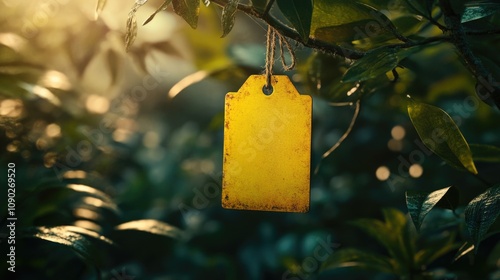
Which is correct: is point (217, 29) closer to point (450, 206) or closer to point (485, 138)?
point (485, 138)

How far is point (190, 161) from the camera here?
1721 mm

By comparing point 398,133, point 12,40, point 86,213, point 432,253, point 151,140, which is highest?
point 12,40

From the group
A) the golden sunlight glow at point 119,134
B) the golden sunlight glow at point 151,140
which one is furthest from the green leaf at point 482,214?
the golden sunlight glow at point 151,140

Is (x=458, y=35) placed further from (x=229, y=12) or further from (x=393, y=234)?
(x=393, y=234)

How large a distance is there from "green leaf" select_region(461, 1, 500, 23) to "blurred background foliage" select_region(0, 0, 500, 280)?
0.09 metres

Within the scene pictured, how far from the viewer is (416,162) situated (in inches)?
52.9

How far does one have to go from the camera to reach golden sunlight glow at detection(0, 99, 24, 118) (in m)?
1.09

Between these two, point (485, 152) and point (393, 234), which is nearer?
point (485, 152)

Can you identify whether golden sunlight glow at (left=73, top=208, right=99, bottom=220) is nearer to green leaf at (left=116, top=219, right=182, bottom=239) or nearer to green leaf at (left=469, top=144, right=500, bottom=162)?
green leaf at (left=116, top=219, right=182, bottom=239)

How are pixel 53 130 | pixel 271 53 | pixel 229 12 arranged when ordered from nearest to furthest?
pixel 229 12
pixel 271 53
pixel 53 130

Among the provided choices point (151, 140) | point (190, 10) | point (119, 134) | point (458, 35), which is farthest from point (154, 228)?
point (151, 140)

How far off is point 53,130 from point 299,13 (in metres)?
0.85

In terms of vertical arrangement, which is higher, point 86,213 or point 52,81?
point 52,81

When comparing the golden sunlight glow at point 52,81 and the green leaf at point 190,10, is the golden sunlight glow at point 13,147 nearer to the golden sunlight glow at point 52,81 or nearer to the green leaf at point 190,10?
the golden sunlight glow at point 52,81
